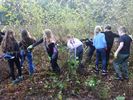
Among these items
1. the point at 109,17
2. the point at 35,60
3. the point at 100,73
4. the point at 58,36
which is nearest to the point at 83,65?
the point at 100,73

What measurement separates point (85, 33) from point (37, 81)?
5643 mm

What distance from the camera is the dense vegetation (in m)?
11.5

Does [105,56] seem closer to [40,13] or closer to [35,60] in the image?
[35,60]

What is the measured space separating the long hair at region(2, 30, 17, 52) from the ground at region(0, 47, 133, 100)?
4.36ft

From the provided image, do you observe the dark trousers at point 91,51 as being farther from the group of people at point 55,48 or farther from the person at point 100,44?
the person at point 100,44

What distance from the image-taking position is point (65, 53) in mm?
14836

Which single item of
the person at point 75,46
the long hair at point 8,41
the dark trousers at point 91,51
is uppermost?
the long hair at point 8,41

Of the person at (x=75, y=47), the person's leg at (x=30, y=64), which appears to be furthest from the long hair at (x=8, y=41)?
the person at (x=75, y=47)

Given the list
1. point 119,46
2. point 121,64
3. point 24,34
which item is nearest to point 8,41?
point 24,34

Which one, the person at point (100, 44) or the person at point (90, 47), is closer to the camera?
the person at point (100, 44)

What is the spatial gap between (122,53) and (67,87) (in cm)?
221

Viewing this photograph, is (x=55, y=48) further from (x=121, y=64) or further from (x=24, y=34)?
(x=121, y=64)

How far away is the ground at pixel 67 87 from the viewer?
11344mm

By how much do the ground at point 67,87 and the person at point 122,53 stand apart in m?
0.35
